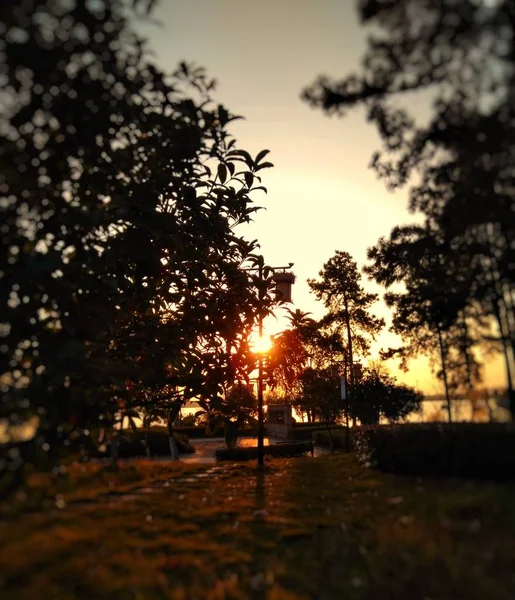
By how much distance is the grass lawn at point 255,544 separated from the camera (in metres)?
3.36

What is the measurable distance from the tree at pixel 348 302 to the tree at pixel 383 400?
2.48m

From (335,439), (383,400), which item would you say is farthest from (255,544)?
(335,439)

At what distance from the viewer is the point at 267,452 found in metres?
19.9

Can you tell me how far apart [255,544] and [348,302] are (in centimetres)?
2807

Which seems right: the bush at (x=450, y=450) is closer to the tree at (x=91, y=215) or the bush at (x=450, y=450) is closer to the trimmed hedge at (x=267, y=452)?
the tree at (x=91, y=215)

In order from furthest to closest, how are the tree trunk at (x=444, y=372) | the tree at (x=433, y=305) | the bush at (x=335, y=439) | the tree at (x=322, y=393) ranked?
1. the tree at (x=322, y=393)
2. the bush at (x=335, y=439)
3. the tree trunk at (x=444, y=372)
4. the tree at (x=433, y=305)

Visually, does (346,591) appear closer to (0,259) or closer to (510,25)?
(0,259)

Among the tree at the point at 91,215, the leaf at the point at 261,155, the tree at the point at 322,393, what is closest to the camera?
the tree at the point at 91,215

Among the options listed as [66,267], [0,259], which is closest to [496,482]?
[66,267]

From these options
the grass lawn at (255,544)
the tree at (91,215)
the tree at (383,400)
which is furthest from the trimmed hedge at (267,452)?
the grass lawn at (255,544)

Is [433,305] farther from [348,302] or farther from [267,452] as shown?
[348,302]

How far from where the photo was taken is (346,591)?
12.7ft

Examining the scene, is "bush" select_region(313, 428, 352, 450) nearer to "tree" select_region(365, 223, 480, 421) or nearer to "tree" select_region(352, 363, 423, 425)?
"tree" select_region(352, 363, 423, 425)

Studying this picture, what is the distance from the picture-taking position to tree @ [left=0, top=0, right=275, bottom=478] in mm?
4652
